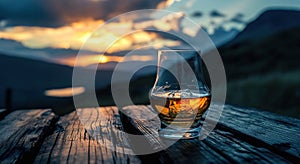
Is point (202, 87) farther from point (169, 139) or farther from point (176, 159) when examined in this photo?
point (176, 159)

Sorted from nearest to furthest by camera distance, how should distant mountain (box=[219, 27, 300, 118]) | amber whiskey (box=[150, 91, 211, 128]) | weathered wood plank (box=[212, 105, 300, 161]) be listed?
1. weathered wood plank (box=[212, 105, 300, 161])
2. amber whiskey (box=[150, 91, 211, 128])
3. distant mountain (box=[219, 27, 300, 118])

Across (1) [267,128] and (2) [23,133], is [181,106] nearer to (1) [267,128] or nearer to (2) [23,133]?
(1) [267,128]

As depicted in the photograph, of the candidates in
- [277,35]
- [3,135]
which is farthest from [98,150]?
[277,35]

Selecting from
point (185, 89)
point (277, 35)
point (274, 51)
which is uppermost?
point (277, 35)

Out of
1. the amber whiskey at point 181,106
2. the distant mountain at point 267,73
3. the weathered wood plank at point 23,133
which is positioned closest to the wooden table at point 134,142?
the weathered wood plank at point 23,133

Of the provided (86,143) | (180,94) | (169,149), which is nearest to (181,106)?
(180,94)

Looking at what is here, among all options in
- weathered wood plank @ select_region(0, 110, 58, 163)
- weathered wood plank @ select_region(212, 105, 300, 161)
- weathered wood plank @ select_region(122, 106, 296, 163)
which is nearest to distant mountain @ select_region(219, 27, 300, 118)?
weathered wood plank @ select_region(212, 105, 300, 161)

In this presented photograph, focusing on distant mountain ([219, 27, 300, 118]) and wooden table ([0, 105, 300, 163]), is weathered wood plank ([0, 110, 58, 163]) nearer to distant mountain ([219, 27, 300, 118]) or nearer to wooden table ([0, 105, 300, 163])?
wooden table ([0, 105, 300, 163])

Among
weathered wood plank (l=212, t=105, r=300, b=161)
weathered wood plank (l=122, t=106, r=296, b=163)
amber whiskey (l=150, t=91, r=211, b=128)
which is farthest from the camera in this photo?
amber whiskey (l=150, t=91, r=211, b=128)
